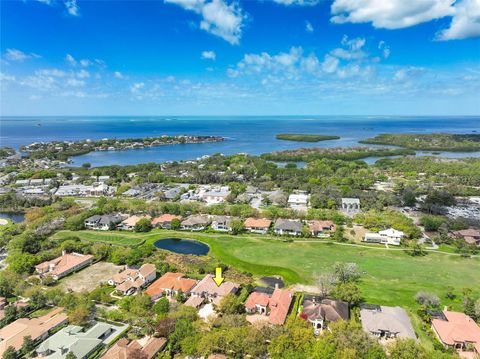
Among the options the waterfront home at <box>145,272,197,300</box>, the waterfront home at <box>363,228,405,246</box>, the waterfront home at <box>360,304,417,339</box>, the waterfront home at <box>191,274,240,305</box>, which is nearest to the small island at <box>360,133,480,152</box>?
the waterfront home at <box>363,228,405,246</box>

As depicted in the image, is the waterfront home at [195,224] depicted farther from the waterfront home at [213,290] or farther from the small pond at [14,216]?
the small pond at [14,216]

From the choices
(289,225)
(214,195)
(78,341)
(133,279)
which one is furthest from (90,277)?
(214,195)

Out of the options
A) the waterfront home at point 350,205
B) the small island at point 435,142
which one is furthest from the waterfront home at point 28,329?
the small island at point 435,142

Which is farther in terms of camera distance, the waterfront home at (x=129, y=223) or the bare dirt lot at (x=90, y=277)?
the waterfront home at (x=129, y=223)

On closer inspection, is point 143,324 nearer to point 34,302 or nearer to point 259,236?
point 34,302

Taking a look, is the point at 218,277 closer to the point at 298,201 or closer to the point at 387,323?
the point at 387,323

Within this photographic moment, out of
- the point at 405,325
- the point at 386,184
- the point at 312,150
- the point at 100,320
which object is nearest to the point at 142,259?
the point at 100,320
